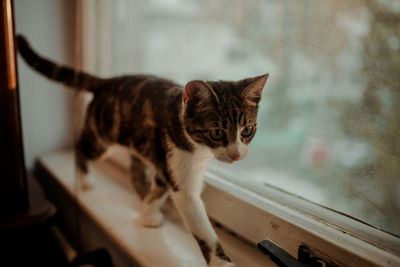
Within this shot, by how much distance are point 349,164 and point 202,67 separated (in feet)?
1.74

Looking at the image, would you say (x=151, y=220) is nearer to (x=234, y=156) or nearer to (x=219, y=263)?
(x=219, y=263)

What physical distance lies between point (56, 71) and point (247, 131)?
663 millimetres

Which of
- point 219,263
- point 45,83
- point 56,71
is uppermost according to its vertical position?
point 56,71

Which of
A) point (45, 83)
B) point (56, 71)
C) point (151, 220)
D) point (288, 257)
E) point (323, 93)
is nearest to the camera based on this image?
point (288, 257)

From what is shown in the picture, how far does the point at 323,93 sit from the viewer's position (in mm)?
558

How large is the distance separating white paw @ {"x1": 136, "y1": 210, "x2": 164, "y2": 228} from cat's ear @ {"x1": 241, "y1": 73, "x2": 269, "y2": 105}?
16.3 inches

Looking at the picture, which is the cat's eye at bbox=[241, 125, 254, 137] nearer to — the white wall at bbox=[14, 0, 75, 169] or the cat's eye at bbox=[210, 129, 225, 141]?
the cat's eye at bbox=[210, 129, 225, 141]

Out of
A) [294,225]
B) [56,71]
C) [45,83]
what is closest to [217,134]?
[294,225]

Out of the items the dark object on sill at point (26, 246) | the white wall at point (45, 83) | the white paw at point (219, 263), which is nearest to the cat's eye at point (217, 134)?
the white paw at point (219, 263)

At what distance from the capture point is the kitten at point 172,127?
1.59 ft

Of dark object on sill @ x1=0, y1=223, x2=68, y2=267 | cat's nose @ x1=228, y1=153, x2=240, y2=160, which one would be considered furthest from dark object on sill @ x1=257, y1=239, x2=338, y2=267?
dark object on sill @ x1=0, y1=223, x2=68, y2=267

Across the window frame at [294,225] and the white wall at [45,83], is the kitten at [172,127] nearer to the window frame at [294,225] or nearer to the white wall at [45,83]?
the window frame at [294,225]

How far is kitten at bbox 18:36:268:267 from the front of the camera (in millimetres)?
485

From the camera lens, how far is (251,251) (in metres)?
0.60
